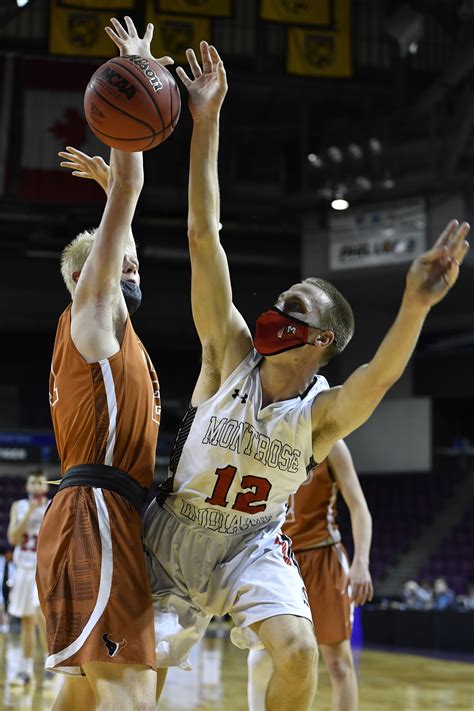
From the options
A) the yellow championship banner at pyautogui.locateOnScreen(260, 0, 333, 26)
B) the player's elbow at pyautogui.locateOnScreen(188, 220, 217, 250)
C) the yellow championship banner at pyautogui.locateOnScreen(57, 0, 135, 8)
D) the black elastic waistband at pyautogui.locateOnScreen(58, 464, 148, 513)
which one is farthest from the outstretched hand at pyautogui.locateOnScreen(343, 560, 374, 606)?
the yellow championship banner at pyautogui.locateOnScreen(260, 0, 333, 26)

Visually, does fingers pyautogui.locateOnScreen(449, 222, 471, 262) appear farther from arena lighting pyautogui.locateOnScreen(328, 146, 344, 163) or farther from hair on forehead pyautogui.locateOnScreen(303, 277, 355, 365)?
arena lighting pyautogui.locateOnScreen(328, 146, 344, 163)

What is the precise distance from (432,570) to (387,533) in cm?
178

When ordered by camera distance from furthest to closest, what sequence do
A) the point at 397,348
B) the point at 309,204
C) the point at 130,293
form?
1. the point at 309,204
2. the point at 130,293
3. the point at 397,348

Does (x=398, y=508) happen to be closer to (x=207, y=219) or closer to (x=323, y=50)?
(x=323, y=50)

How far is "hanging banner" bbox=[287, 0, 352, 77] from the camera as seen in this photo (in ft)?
50.2

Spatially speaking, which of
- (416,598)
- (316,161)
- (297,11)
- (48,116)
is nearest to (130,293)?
(297,11)

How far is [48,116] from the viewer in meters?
17.6

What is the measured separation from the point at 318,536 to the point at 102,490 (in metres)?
2.86

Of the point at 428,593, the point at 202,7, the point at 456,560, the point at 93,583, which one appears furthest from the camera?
the point at 456,560

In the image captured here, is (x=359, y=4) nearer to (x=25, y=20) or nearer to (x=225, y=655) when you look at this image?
(x=25, y=20)

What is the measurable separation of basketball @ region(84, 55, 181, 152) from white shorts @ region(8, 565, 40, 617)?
691 centimetres

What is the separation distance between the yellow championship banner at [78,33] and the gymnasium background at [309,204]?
2cm

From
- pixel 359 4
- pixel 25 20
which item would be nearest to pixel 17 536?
pixel 25 20

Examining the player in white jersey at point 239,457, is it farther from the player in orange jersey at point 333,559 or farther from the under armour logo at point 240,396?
the player in orange jersey at point 333,559
